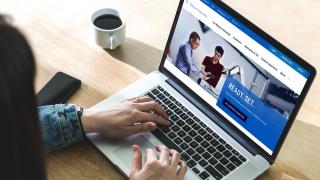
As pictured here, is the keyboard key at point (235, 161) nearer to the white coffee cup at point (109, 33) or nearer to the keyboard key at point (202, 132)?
the keyboard key at point (202, 132)

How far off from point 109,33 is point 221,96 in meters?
0.35

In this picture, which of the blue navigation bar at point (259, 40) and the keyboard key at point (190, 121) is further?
the keyboard key at point (190, 121)

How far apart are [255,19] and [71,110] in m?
0.61

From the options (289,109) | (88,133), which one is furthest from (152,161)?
(289,109)

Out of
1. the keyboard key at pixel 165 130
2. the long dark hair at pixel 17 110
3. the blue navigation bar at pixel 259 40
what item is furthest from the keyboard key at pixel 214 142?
the long dark hair at pixel 17 110

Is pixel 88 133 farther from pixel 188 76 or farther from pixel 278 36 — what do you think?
pixel 278 36

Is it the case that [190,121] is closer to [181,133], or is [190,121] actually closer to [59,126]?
[181,133]

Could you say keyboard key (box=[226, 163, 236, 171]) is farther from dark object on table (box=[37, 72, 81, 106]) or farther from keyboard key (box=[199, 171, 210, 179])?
dark object on table (box=[37, 72, 81, 106])

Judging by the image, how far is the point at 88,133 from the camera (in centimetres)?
127

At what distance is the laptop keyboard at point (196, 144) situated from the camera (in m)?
1.20

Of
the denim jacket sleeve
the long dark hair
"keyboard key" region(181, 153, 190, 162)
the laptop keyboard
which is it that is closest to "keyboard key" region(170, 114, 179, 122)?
the laptop keyboard

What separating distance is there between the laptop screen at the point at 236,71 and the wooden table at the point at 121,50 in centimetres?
12

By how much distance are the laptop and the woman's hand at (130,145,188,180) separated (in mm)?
26

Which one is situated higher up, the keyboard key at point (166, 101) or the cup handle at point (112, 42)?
the cup handle at point (112, 42)
